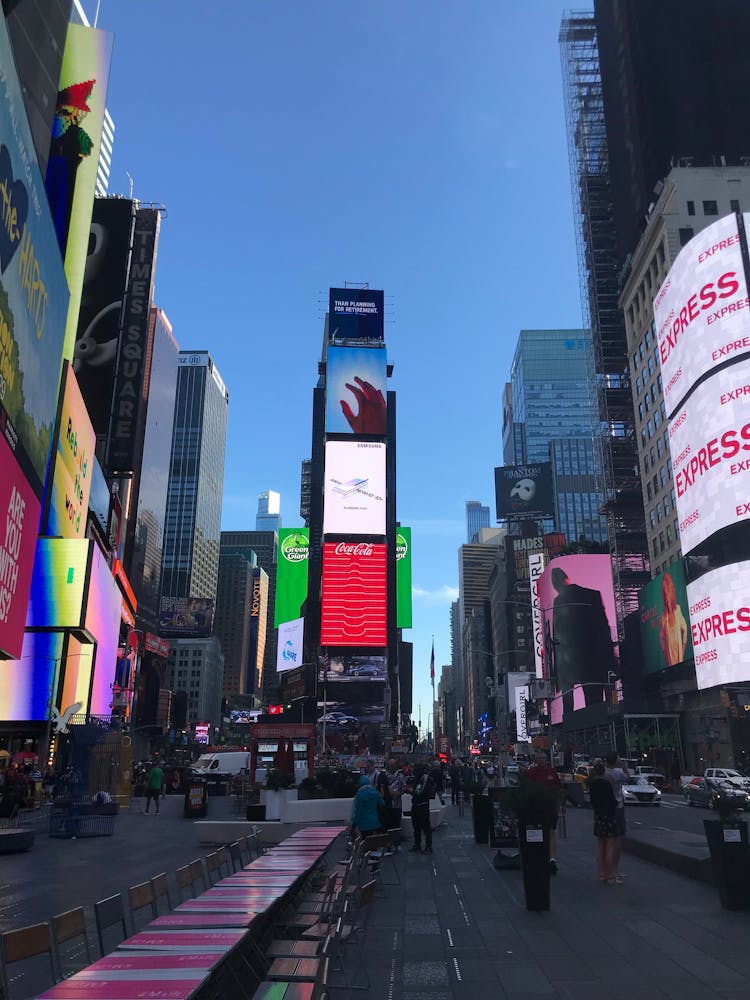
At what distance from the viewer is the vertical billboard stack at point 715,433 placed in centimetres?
4678

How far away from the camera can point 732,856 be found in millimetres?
10523

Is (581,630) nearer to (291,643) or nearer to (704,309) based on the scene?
(291,643)

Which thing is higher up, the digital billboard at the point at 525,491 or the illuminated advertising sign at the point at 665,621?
the digital billboard at the point at 525,491

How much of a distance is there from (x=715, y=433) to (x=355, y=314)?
78.7 metres

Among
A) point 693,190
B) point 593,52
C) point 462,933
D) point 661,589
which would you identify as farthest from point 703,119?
point 462,933

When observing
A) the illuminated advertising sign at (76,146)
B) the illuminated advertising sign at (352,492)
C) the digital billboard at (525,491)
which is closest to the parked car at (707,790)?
the illuminated advertising sign at (76,146)

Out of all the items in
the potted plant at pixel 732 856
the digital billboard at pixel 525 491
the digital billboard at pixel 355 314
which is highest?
the digital billboard at pixel 355 314

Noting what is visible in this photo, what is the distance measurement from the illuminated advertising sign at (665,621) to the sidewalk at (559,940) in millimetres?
46340

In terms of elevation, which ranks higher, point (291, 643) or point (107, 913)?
point (291, 643)

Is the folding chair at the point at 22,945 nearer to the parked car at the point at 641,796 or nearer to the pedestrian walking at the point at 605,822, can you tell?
the pedestrian walking at the point at 605,822

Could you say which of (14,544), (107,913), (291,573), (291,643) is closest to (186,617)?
(291,643)

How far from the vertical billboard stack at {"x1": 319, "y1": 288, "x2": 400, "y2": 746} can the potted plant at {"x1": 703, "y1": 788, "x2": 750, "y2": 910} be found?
3617 inches

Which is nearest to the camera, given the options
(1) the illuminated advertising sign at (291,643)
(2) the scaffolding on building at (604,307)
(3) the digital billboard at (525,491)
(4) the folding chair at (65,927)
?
(4) the folding chair at (65,927)

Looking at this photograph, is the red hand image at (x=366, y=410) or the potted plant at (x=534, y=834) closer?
the potted plant at (x=534, y=834)
